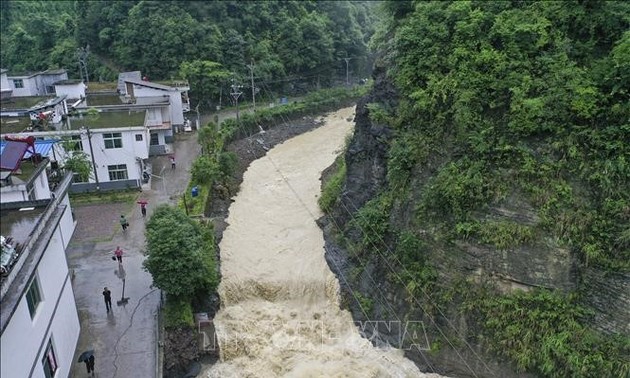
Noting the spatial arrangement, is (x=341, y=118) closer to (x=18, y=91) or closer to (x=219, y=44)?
(x=219, y=44)

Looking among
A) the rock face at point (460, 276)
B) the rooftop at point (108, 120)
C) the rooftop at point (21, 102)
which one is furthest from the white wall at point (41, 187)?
the rooftop at point (21, 102)

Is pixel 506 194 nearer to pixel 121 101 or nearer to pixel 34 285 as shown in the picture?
pixel 34 285

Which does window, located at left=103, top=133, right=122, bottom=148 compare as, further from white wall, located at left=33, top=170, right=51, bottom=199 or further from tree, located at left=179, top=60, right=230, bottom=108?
tree, located at left=179, top=60, right=230, bottom=108

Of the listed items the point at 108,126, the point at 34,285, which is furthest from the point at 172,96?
the point at 34,285

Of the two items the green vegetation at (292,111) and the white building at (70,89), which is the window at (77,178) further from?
the white building at (70,89)

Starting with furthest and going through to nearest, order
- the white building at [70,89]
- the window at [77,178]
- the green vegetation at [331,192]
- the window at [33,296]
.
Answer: the white building at [70,89] < the window at [77,178] < the green vegetation at [331,192] < the window at [33,296]

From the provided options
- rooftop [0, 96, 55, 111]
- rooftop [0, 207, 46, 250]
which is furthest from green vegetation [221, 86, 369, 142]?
rooftop [0, 207, 46, 250]
